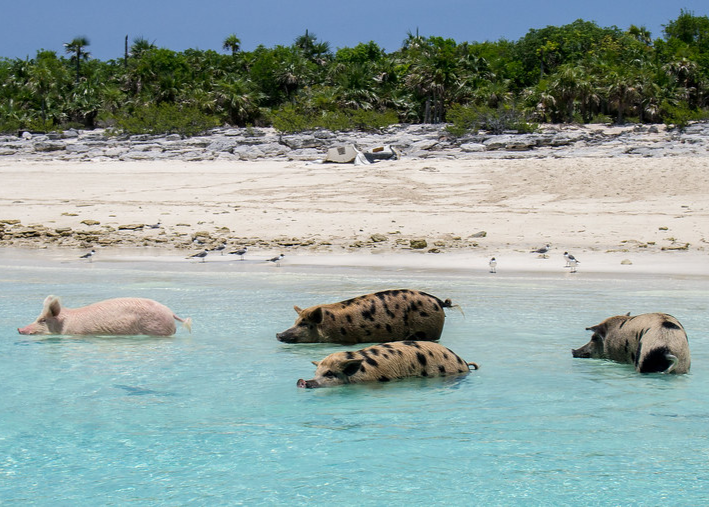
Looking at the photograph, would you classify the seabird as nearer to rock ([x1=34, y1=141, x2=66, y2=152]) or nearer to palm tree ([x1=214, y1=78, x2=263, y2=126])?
rock ([x1=34, y1=141, x2=66, y2=152])

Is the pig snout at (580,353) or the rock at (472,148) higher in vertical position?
the rock at (472,148)

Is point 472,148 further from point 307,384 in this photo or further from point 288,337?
point 307,384

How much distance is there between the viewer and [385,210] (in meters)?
21.6

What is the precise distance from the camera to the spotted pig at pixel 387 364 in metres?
5.88

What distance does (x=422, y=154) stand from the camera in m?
33.0

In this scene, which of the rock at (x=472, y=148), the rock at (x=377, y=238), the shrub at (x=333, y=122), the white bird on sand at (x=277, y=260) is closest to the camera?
the white bird on sand at (x=277, y=260)

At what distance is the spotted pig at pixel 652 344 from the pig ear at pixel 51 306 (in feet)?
16.4

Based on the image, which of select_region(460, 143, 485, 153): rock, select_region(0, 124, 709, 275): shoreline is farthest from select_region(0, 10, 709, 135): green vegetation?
select_region(0, 124, 709, 275): shoreline

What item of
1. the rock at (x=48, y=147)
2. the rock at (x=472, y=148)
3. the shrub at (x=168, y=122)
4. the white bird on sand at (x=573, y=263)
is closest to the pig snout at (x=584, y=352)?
the white bird on sand at (x=573, y=263)

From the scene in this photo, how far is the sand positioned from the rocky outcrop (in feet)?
8.58

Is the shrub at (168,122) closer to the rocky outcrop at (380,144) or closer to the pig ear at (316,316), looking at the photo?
the rocky outcrop at (380,144)

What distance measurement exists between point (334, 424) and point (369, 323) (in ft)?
8.06

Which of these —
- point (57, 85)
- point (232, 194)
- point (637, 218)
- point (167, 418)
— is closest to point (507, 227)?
point (637, 218)

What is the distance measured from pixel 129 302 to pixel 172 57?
62207mm
